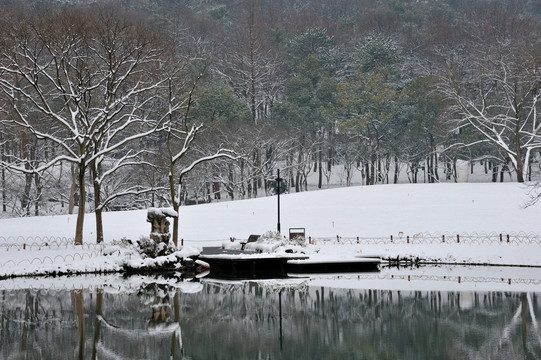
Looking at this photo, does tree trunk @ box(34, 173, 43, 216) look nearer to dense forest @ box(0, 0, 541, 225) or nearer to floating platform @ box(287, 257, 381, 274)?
dense forest @ box(0, 0, 541, 225)

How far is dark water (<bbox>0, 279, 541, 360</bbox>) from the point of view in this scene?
17469 mm

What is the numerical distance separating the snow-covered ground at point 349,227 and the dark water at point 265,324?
7.59 m

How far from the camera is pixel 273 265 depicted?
35.0 m

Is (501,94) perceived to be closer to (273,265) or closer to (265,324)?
(273,265)

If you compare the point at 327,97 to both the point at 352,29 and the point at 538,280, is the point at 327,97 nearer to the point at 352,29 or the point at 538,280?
the point at 352,29

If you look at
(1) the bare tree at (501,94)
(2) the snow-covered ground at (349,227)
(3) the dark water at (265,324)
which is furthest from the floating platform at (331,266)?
(1) the bare tree at (501,94)

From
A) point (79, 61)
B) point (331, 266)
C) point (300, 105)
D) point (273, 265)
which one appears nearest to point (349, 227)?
point (331, 266)

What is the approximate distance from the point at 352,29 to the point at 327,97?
17.3m

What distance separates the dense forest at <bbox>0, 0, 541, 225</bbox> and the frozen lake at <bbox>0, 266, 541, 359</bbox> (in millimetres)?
20728

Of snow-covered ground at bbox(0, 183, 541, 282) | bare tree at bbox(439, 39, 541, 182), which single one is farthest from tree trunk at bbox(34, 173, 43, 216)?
bare tree at bbox(439, 39, 541, 182)

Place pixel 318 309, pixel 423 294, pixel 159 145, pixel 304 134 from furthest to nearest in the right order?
1. pixel 304 134
2. pixel 159 145
3. pixel 423 294
4. pixel 318 309

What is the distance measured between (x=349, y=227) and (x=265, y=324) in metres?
24.2

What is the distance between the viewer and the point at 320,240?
137 feet

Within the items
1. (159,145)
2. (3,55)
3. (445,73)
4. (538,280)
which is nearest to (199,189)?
(159,145)
